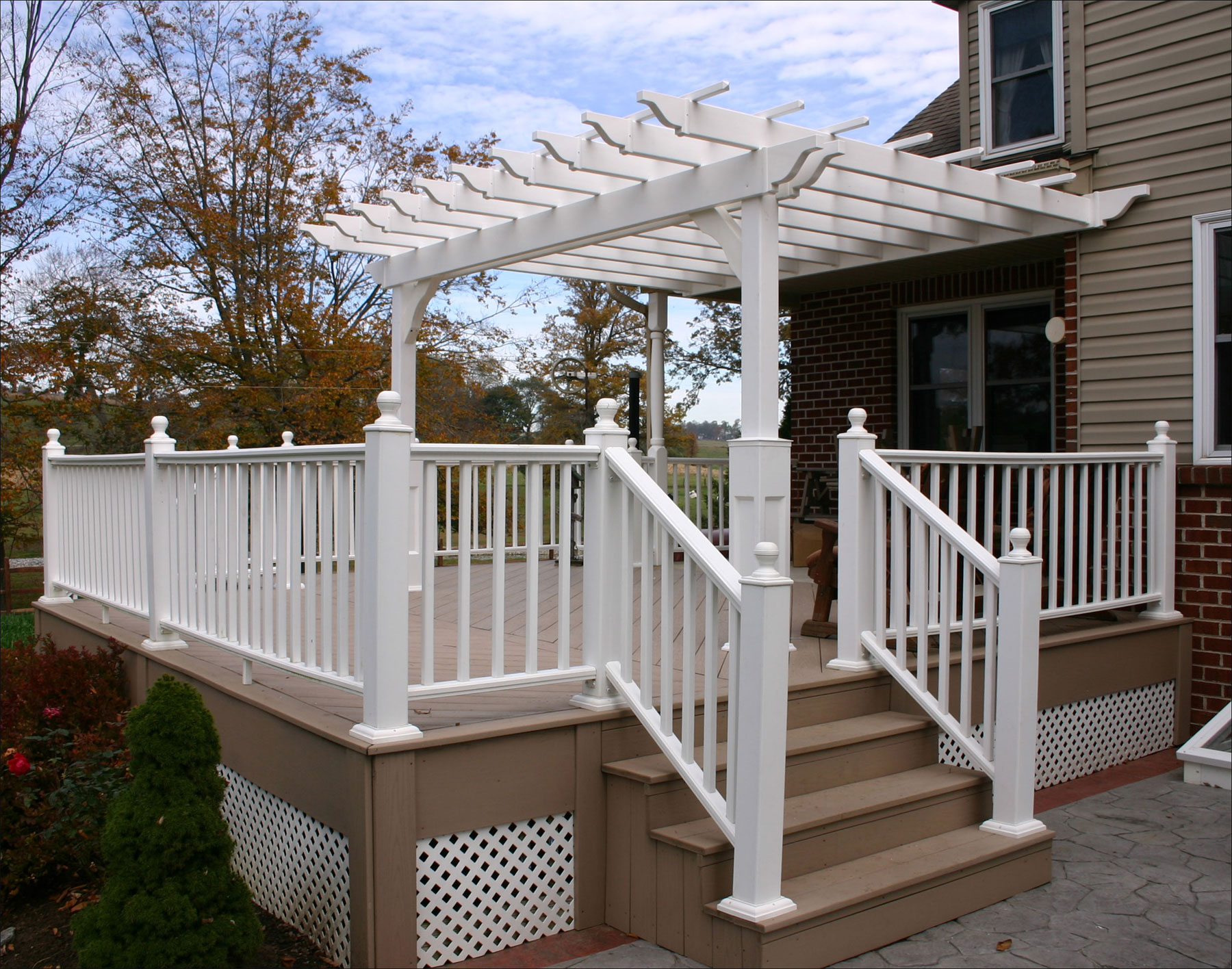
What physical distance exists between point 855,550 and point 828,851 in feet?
4.52

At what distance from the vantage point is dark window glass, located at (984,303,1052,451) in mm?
7566

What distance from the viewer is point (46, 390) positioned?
47.1 ft

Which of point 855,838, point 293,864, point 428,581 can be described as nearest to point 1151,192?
point 855,838

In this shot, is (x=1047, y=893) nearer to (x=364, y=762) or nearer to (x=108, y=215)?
(x=364, y=762)

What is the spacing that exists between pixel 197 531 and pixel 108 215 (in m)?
13.2

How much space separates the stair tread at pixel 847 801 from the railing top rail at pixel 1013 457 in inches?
51.6

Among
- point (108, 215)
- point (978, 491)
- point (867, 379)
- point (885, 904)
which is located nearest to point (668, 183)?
point (885, 904)

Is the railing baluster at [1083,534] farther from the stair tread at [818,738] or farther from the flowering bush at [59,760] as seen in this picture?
the flowering bush at [59,760]

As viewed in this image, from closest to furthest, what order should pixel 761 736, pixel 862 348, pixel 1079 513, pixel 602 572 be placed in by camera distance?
pixel 761 736 < pixel 602 572 < pixel 1079 513 < pixel 862 348

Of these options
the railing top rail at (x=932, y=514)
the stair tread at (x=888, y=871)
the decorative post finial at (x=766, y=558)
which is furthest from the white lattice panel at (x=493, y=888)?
the railing top rail at (x=932, y=514)

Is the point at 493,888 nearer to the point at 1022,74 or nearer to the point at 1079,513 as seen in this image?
the point at 1079,513

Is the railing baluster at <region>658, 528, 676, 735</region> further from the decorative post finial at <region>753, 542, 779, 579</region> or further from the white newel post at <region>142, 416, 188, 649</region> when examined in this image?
the white newel post at <region>142, 416, 188, 649</region>

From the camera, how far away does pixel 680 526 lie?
11.0 feet

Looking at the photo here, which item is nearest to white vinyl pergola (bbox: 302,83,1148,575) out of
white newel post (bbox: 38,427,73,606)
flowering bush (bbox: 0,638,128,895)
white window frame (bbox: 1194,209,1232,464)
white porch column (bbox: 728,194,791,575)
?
white porch column (bbox: 728,194,791,575)
